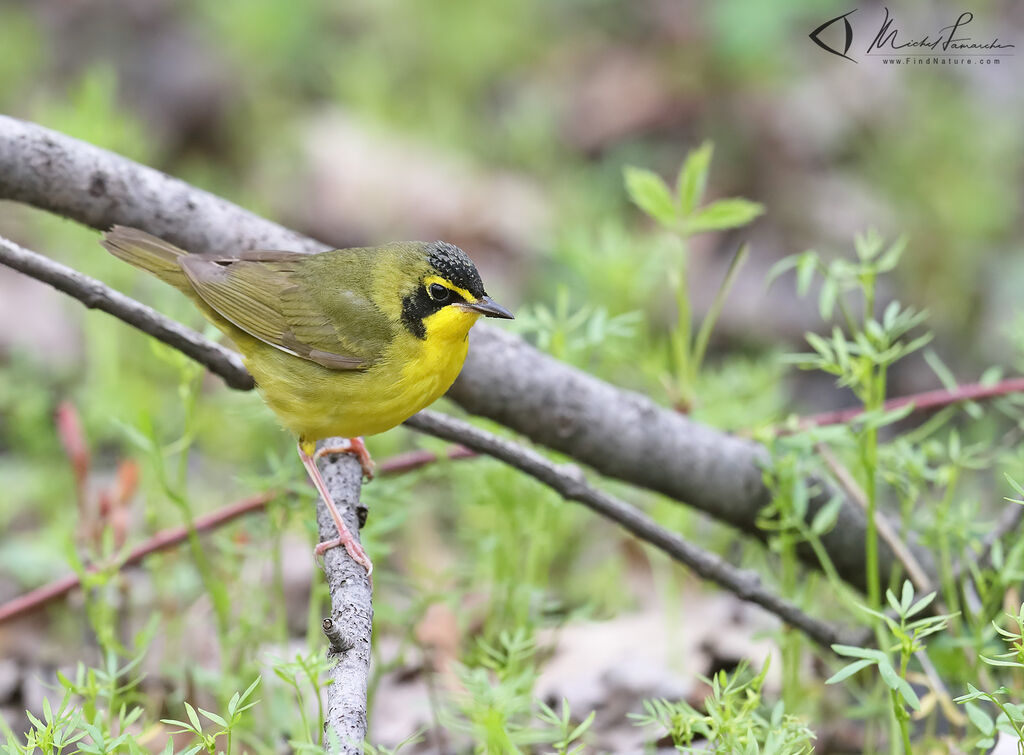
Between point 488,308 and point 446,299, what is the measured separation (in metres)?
0.18

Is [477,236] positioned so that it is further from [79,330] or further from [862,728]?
[862,728]

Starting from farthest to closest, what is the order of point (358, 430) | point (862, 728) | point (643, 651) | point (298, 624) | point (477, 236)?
1. point (477, 236)
2. point (298, 624)
3. point (643, 651)
4. point (862, 728)
5. point (358, 430)

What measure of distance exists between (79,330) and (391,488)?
13.5 ft

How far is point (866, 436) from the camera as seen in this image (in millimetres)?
3035

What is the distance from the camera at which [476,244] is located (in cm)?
812

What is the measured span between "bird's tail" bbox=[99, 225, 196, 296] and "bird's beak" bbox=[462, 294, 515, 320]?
3.17 feet

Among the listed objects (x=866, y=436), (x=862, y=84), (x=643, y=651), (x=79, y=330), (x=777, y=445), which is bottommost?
(x=79, y=330)

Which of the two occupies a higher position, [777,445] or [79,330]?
→ [777,445]

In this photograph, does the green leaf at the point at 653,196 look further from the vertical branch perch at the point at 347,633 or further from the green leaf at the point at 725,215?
the vertical branch perch at the point at 347,633

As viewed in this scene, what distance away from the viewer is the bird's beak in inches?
129

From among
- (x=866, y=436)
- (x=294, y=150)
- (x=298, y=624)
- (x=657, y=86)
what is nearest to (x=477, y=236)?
(x=294, y=150)

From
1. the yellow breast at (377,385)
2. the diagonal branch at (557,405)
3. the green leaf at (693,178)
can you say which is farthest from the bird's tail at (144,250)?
the green leaf at (693,178)

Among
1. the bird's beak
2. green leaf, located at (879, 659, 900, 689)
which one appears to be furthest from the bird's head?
green leaf, located at (879, 659, 900, 689)

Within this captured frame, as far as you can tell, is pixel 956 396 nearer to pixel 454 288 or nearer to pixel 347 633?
pixel 454 288
